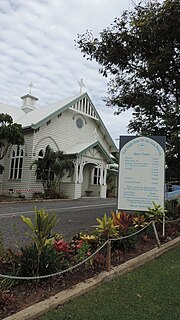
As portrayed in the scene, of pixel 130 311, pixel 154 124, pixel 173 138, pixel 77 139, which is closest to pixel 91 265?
pixel 130 311

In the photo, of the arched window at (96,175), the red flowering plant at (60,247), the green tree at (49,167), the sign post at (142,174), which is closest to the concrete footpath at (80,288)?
the red flowering plant at (60,247)

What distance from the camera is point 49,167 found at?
57.2ft

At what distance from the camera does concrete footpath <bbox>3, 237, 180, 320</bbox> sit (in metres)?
3.08

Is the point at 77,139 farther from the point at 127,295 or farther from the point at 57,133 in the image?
the point at 127,295

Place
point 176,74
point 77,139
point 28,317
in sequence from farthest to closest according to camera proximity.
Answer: point 77,139 < point 176,74 < point 28,317

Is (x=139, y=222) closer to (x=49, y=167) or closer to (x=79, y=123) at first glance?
(x=49, y=167)

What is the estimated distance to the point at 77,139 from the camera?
21.8 metres

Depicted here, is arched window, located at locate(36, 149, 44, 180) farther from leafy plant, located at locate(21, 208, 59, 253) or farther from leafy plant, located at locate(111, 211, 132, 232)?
leafy plant, located at locate(21, 208, 59, 253)

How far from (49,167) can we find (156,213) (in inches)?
453

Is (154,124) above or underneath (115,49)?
underneath

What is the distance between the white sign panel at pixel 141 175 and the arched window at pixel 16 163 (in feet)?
41.9

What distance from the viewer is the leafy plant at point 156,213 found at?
6.83 m

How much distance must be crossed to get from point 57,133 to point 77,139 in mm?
2421

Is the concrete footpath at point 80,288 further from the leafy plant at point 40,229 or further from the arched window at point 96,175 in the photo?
the arched window at point 96,175
